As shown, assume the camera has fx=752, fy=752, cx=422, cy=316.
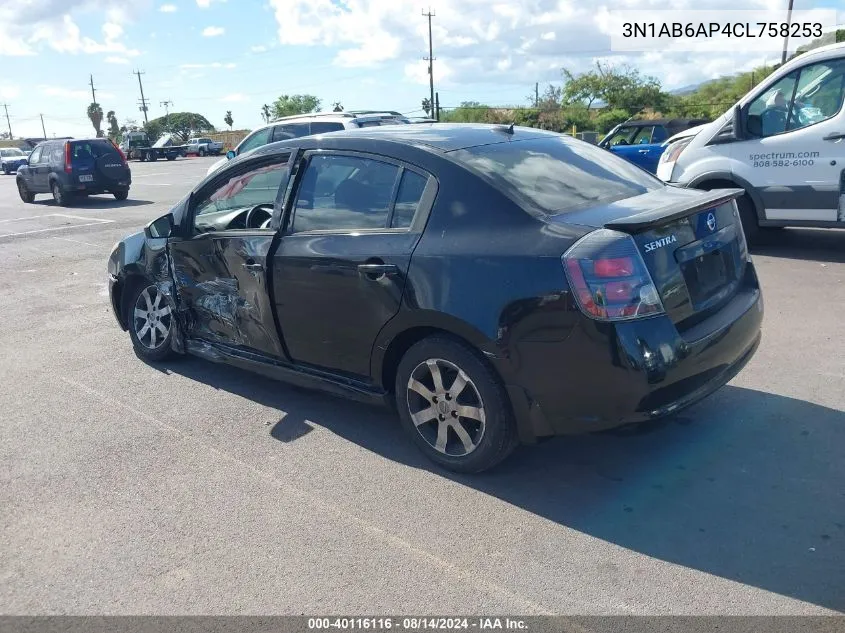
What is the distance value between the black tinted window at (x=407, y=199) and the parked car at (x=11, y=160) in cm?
4662

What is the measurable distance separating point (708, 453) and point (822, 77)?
5.77 metres

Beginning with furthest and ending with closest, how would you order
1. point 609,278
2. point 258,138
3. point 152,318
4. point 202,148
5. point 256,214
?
1. point 202,148
2. point 258,138
3. point 152,318
4. point 256,214
5. point 609,278

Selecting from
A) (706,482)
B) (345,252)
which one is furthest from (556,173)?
(706,482)

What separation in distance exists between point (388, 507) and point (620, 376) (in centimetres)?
126

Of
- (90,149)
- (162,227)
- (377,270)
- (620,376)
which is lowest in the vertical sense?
(620,376)

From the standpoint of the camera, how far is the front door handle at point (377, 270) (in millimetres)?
3809

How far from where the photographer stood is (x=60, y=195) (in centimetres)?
1902

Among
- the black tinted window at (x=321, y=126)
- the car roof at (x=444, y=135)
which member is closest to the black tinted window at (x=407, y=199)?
the car roof at (x=444, y=135)

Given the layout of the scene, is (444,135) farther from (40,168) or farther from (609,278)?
(40,168)

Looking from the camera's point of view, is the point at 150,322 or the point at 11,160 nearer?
the point at 150,322

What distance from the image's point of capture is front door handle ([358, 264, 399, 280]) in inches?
150

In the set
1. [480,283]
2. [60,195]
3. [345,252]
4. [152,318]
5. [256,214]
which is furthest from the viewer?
[60,195]

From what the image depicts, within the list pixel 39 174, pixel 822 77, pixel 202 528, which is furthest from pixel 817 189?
pixel 39 174

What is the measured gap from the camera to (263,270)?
4.46m
